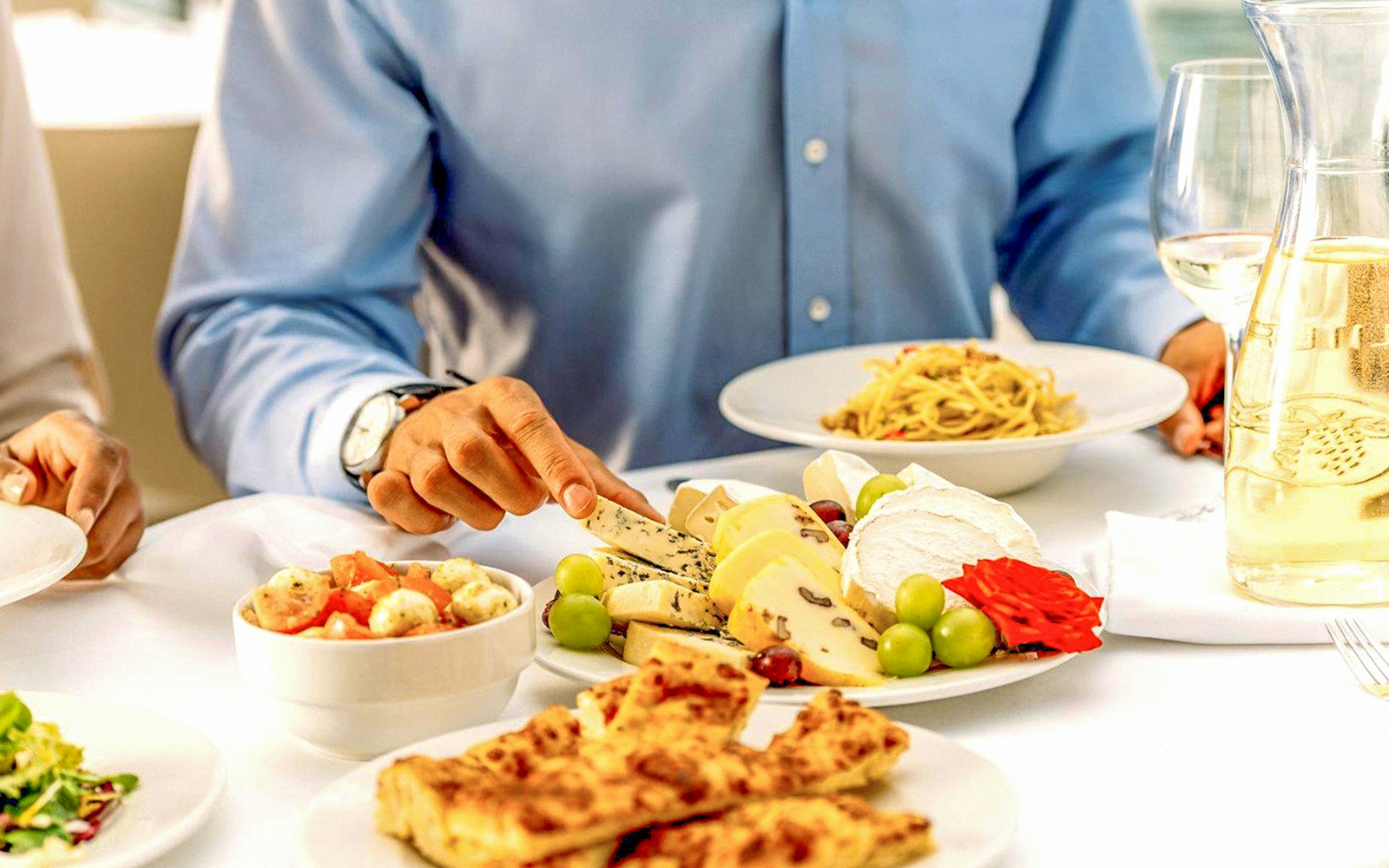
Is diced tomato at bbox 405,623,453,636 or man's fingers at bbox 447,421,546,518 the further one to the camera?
man's fingers at bbox 447,421,546,518

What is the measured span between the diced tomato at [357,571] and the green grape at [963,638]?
38cm

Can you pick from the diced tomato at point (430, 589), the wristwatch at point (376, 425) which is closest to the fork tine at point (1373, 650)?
the diced tomato at point (430, 589)

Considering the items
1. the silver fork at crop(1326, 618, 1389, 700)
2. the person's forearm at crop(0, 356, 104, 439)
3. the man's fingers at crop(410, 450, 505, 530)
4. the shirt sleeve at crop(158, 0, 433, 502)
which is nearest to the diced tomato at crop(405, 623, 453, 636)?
the man's fingers at crop(410, 450, 505, 530)

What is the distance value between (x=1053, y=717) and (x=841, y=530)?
0.25 metres

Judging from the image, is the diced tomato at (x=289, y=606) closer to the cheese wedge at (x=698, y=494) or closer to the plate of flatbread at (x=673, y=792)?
the plate of flatbread at (x=673, y=792)

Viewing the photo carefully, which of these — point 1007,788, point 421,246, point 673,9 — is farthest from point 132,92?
point 1007,788

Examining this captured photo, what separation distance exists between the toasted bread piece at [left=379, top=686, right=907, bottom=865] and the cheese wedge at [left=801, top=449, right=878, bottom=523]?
53cm

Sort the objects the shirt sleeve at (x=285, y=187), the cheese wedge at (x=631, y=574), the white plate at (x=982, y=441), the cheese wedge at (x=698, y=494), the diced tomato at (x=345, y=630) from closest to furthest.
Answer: the diced tomato at (x=345, y=630), the cheese wedge at (x=631, y=574), the cheese wedge at (x=698, y=494), the white plate at (x=982, y=441), the shirt sleeve at (x=285, y=187)

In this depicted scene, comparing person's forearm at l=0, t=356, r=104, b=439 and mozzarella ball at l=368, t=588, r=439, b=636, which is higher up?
mozzarella ball at l=368, t=588, r=439, b=636

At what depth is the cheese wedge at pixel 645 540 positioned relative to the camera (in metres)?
1.18

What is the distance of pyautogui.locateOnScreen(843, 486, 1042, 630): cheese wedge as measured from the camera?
1096mm

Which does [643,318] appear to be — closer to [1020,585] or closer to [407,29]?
[407,29]

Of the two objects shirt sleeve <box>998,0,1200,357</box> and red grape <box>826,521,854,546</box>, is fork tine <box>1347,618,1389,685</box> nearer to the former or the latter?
red grape <box>826,521,854,546</box>

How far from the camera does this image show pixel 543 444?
1286 mm
